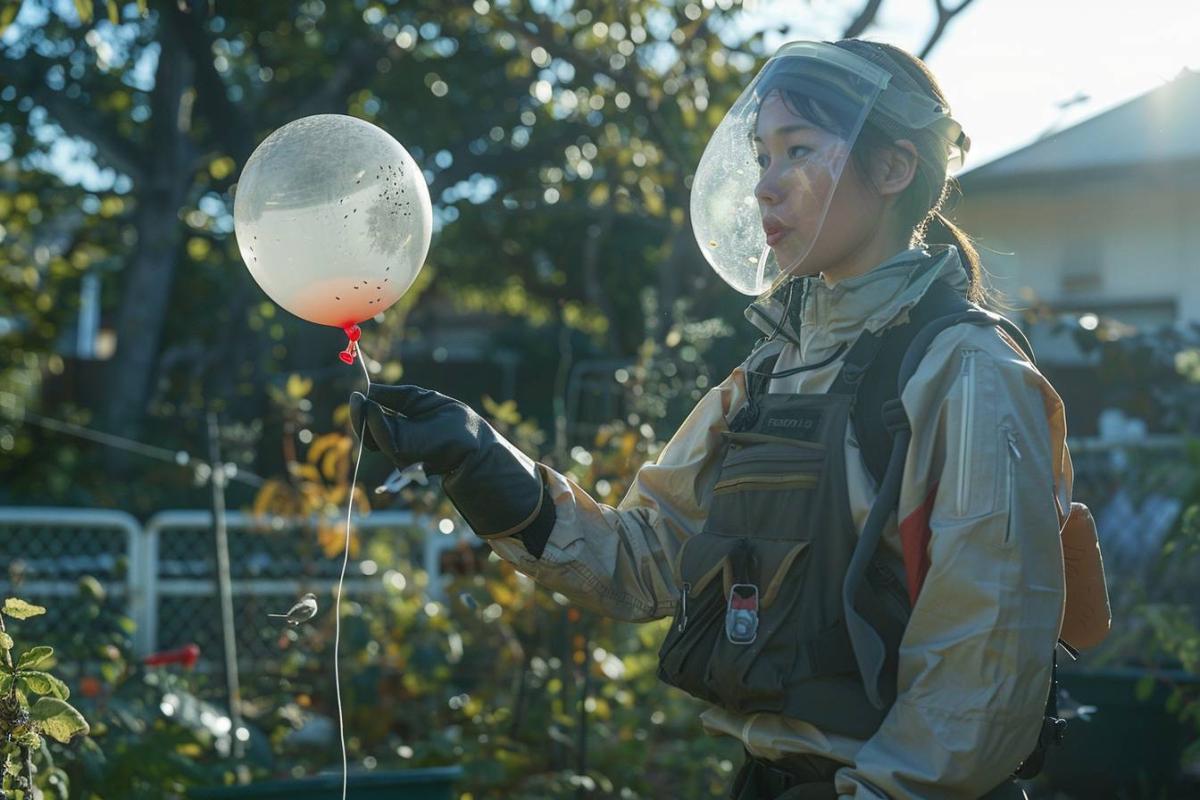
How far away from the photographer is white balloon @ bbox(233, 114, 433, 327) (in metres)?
2.35

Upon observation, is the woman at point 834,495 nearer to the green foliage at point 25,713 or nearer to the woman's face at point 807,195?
the woman's face at point 807,195

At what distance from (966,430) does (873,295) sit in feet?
1.17

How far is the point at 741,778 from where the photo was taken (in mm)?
2131

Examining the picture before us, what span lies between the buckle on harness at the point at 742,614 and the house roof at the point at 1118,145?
10479mm

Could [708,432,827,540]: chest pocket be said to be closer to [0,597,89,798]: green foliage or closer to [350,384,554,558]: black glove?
[350,384,554,558]: black glove

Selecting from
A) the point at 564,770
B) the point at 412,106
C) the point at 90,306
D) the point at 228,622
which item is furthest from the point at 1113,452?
the point at 90,306

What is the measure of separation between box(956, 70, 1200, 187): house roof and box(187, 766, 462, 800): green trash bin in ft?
32.0

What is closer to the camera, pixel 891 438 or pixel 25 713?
pixel 891 438

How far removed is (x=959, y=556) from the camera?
1786 mm

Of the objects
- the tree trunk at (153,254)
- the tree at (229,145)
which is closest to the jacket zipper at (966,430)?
the tree at (229,145)

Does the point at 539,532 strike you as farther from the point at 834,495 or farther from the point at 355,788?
the point at 355,788

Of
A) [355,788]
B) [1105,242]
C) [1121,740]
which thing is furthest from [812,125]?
[1105,242]

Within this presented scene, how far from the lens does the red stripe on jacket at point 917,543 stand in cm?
186

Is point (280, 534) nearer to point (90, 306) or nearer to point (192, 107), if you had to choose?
point (192, 107)
